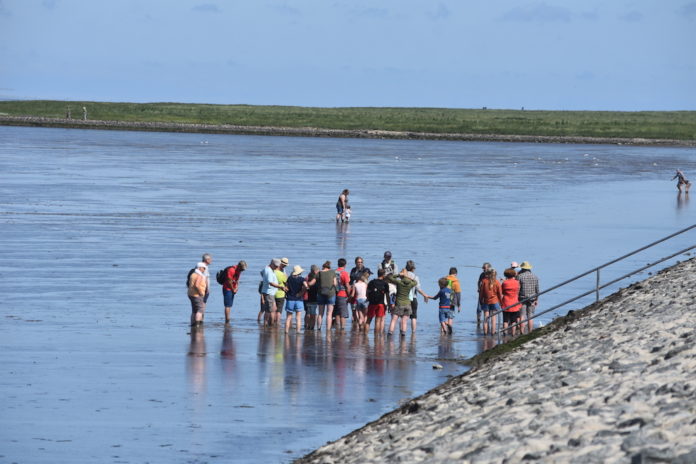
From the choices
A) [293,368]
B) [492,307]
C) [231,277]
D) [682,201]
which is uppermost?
[231,277]

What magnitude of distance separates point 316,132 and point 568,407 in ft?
442

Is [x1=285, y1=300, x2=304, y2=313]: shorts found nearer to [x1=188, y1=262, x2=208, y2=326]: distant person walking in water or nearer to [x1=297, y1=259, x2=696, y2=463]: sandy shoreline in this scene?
[x1=188, y1=262, x2=208, y2=326]: distant person walking in water

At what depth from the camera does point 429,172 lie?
76.4 m

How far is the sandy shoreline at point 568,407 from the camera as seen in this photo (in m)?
11.4

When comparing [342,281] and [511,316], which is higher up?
[342,281]

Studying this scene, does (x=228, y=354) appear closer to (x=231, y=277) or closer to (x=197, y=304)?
(x=197, y=304)

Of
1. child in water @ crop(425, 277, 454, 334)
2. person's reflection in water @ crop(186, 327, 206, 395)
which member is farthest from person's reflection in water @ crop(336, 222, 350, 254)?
person's reflection in water @ crop(186, 327, 206, 395)

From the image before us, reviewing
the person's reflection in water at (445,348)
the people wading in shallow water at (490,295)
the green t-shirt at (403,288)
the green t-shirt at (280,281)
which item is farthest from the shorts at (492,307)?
the green t-shirt at (280,281)

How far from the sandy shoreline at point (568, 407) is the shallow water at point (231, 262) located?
1313mm

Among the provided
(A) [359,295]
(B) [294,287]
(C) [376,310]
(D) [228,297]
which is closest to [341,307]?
(A) [359,295]

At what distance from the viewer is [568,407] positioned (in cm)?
1338

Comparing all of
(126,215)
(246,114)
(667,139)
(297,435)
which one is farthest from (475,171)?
(246,114)

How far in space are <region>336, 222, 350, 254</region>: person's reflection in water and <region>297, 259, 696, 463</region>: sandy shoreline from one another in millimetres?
16305

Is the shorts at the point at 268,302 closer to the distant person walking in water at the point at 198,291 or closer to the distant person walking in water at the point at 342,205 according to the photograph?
the distant person walking in water at the point at 198,291
